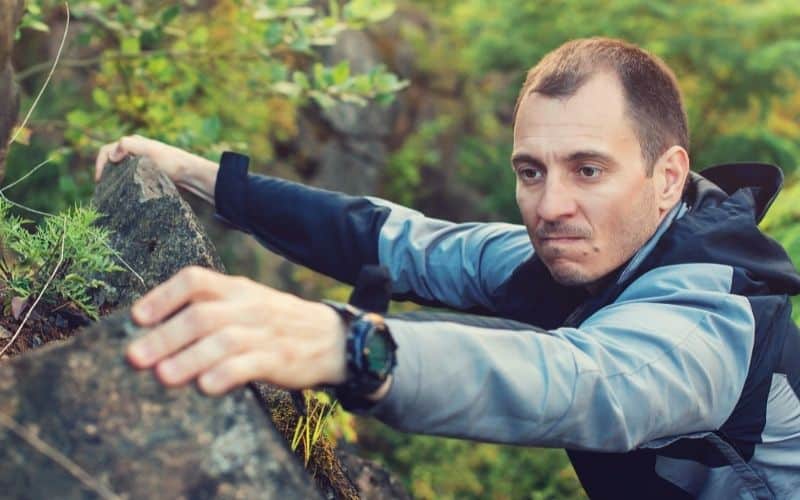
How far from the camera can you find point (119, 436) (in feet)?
5.34

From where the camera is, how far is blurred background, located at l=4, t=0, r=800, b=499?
507cm

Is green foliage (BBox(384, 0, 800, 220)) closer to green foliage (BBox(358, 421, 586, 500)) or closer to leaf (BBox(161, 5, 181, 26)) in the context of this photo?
green foliage (BBox(358, 421, 586, 500))

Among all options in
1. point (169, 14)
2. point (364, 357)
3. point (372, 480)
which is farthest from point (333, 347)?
point (169, 14)

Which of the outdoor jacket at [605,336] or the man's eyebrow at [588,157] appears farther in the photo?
the man's eyebrow at [588,157]

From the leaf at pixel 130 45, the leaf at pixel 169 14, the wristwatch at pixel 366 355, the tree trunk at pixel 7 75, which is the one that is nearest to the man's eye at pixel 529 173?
the wristwatch at pixel 366 355

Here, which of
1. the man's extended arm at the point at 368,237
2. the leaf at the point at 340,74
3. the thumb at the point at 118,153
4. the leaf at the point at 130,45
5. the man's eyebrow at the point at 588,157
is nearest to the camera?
the man's eyebrow at the point at 588,157

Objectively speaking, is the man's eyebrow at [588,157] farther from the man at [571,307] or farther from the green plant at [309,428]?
the green plant at [309,428]

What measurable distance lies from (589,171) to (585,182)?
0.03 meters

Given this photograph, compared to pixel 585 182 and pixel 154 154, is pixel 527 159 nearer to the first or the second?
pixel 585 182

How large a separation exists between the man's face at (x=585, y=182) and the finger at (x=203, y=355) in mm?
1408

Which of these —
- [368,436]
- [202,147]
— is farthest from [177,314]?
[368,436]

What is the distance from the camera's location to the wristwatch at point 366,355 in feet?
5.59

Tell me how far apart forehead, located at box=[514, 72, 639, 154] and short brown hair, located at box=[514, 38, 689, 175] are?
0.03 meters

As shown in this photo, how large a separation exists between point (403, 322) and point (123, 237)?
1.57 meters
